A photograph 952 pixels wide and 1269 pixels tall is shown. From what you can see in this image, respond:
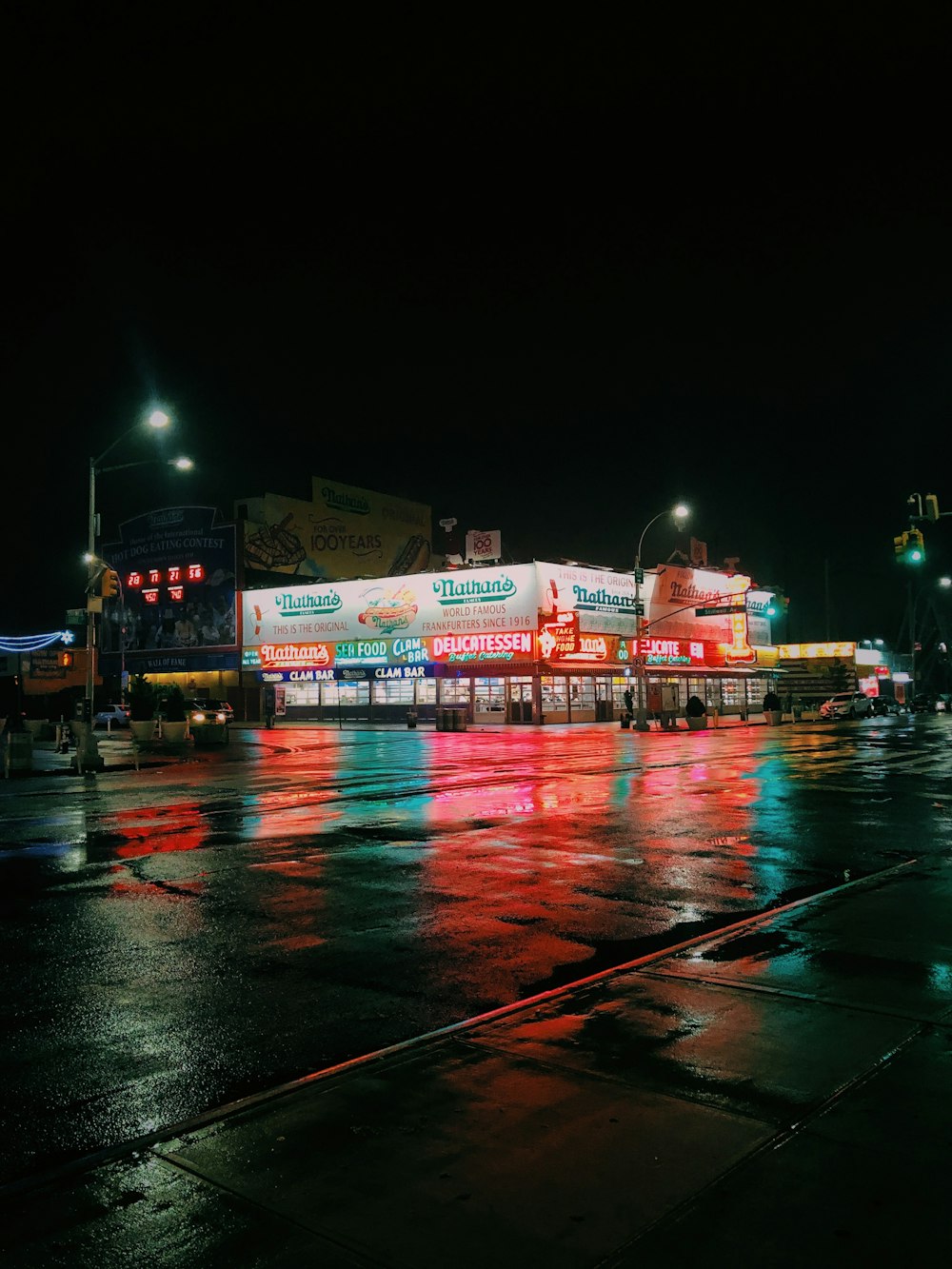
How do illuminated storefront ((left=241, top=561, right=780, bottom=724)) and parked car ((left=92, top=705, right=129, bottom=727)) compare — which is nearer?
parked car ((left=92, top=705, right=129, bottom=727))

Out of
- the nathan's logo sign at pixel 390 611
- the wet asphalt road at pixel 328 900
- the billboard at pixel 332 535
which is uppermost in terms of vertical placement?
the billboard at pixel 332 535

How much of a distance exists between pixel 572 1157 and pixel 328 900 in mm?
5376

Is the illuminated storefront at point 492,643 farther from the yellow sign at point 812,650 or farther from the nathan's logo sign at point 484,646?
the yellow sign at point 812,650

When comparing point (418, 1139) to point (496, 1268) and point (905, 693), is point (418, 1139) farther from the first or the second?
point (905, 693)

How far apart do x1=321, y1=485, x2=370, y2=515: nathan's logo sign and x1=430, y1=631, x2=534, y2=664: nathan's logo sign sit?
21.0m

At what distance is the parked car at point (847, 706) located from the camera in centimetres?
5719

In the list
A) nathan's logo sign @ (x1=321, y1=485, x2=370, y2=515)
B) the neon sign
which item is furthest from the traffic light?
nathan's logo sign @ (x1=321, y1=485, x2=370, y2=515)

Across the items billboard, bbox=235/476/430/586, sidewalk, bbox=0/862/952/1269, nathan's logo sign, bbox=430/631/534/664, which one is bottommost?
sidewalk, bbox=0/862/952/1269

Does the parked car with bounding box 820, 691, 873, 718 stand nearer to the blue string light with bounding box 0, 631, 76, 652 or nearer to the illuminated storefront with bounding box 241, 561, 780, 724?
the illuminated storefront with bounding box 241, 561, 780, 724

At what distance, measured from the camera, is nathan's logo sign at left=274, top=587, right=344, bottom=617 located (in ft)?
203

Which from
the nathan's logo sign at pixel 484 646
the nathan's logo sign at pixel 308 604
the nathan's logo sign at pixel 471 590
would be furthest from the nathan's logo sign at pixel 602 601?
the nathan's logo sign at pixel 308 604

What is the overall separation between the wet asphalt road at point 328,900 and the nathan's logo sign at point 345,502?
53.9m

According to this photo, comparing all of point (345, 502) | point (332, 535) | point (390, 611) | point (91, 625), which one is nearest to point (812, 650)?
point (345, 502)

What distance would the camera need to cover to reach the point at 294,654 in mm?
62938
